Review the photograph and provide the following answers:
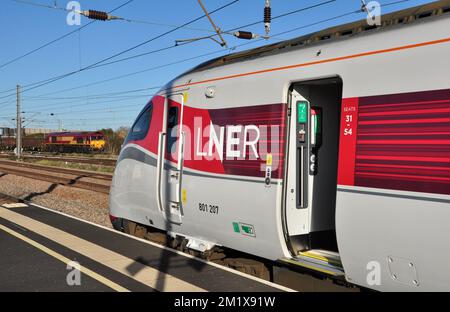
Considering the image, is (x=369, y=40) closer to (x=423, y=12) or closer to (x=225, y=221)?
(x=423, y=12)

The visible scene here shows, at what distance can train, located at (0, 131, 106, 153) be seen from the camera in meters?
66.6

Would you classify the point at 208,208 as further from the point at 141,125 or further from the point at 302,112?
the point at 141,125

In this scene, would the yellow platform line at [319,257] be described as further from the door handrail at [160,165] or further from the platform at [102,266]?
the door handrail at [160,165]

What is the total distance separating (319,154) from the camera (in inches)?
220

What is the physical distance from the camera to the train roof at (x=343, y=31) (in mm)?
4184

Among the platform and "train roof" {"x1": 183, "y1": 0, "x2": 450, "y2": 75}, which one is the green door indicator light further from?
the platform

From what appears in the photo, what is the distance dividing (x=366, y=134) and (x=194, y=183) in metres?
2.77

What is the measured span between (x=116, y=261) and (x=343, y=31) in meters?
4.18

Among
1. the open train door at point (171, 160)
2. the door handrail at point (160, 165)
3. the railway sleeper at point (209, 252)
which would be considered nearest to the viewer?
the railway sleeper at point (209, 252)

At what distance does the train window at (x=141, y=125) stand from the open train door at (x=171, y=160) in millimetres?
560

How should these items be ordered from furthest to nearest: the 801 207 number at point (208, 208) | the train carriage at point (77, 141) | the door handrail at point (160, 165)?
the train carriage at point (77, 141), the door handrail at point (160, 165), the 801 207 number at point (208, 208)

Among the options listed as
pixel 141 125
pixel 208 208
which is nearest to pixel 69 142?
pixel 141 125

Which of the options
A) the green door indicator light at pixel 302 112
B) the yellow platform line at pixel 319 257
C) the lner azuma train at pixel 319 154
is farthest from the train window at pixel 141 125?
the yellow platform line at pixel 319 257
